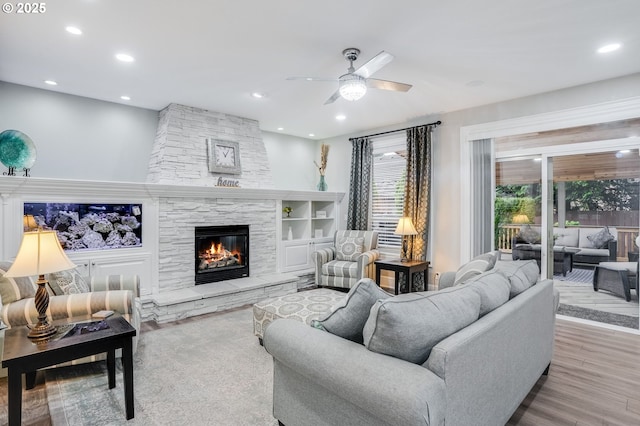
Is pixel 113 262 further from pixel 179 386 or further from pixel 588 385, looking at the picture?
pixel 588 385

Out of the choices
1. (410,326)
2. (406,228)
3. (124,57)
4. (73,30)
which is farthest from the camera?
(406,228)

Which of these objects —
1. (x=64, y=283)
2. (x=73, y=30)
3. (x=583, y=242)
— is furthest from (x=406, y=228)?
(x=73, y=30)

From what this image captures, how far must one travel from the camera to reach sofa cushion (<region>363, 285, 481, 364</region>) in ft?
4.75

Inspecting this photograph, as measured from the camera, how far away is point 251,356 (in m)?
3.07

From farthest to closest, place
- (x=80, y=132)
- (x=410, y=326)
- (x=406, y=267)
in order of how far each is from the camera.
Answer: (x=406, y=267) < (x=80, y=132) < (x=410, y=326)

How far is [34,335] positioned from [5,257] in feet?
6.65

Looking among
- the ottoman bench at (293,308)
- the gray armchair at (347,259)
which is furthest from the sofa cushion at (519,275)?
the gray armchair at (347,259)

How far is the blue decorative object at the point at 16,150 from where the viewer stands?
3.51 m

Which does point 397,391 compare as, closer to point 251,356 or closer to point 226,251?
point 251,356

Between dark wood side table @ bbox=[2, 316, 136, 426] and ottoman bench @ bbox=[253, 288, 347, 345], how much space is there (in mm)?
1170

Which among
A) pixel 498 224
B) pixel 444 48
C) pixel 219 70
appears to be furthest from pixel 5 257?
pixel 498 224

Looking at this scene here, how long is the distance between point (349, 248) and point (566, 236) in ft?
9.75

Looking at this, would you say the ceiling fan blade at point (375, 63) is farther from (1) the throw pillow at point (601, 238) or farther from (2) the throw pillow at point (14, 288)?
(1) the throw pillow at point (601, 238)

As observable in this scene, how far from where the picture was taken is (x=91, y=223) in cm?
411
